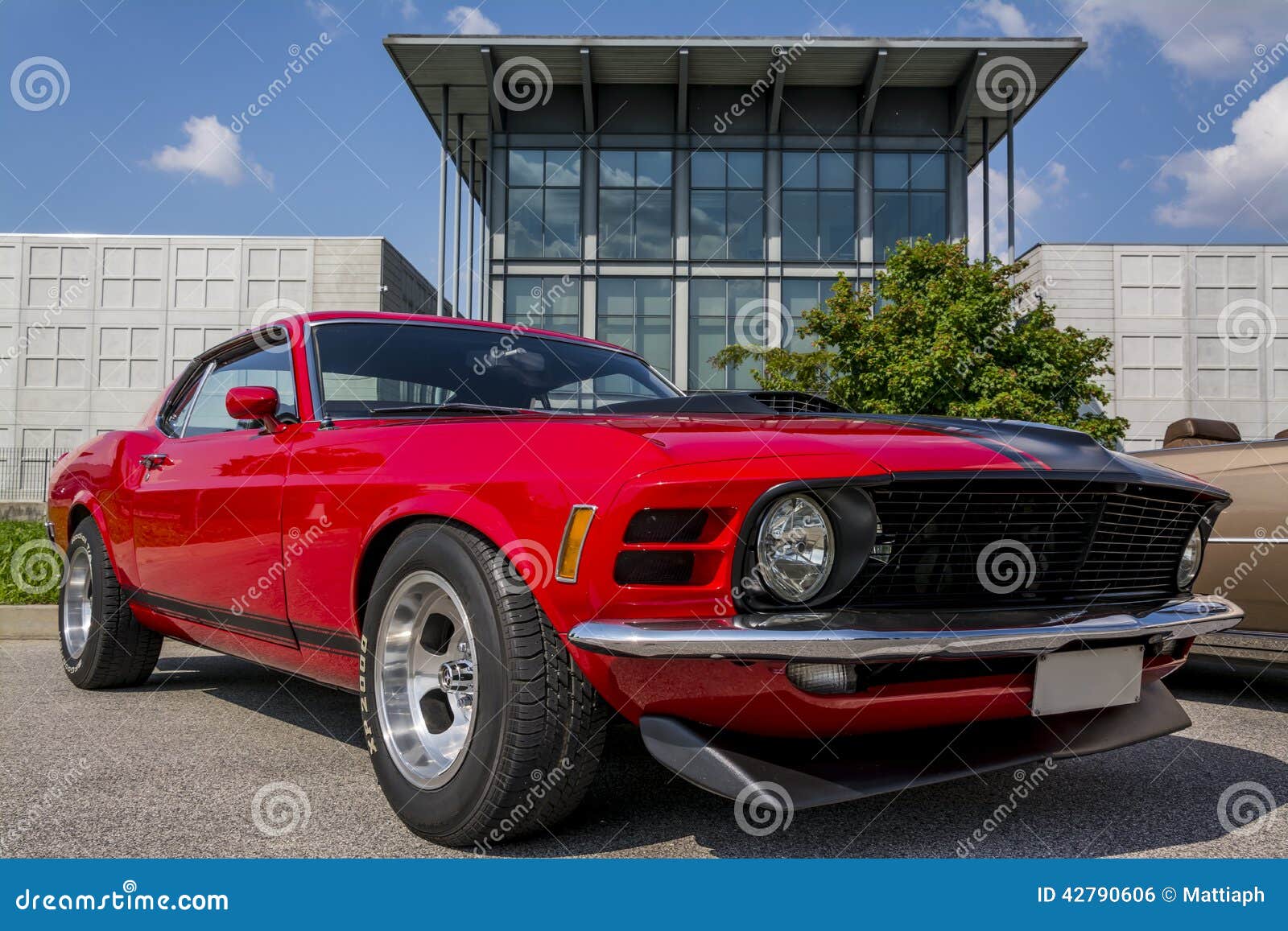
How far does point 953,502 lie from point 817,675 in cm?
54

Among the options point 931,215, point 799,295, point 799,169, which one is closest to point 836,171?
point 799,169

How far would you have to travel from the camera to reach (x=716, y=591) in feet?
7.51

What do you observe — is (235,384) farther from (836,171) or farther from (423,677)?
(836,171)

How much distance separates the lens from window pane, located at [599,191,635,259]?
92.4 ft

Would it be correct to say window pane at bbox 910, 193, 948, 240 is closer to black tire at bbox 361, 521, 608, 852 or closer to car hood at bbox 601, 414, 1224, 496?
car hood at bbox 601, 414, 1224, 496

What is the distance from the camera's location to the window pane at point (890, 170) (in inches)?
1126

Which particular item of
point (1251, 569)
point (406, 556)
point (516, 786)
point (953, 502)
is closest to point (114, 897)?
point (516, 786)

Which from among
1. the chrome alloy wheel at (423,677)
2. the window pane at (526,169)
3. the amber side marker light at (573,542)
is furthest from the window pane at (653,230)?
the amber side marker light at (573,542)

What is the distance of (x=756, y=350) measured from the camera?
2206cm

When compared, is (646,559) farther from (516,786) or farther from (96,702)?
(96,702)

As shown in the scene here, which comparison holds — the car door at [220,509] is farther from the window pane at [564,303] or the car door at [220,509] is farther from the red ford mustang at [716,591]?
the window pane at [564,303]

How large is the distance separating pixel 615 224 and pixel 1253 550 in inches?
976

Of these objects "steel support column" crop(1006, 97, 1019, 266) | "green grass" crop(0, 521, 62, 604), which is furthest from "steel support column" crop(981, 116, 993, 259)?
"green grass" crop(0, 521, 62, 604)

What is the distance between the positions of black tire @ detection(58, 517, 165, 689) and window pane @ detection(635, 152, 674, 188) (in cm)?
2483
